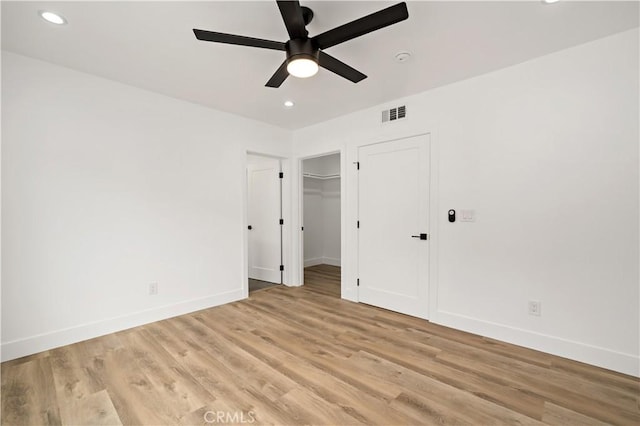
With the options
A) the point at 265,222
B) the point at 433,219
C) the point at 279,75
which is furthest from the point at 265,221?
the point at 279,75

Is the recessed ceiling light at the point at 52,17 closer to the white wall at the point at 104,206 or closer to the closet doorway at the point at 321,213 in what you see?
the white wall at the point at 104,206

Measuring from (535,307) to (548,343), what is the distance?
313mm

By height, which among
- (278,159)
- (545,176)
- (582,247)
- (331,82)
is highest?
(331,82)

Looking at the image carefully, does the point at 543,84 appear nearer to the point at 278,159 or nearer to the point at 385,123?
the point at 385,123

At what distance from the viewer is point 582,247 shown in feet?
7.91

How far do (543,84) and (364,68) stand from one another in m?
1.63

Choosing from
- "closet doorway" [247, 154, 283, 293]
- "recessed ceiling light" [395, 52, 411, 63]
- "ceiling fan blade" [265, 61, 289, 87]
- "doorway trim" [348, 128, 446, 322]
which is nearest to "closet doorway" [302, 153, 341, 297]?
"closet doorway" [247, 154, 283, 293]

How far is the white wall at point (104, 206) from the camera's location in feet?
8.25

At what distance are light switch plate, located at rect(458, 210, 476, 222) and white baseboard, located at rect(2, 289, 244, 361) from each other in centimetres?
321

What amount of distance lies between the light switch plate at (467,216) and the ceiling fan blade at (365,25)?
6.76ft

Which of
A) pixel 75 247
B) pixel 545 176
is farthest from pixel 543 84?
pixel 75 247

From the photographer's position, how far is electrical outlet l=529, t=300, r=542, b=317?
2600mm

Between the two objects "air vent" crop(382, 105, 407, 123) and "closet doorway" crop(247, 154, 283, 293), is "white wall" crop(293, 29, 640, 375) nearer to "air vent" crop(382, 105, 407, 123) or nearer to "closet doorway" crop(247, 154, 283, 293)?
"air vent" crop(382, 105, 407, 123)

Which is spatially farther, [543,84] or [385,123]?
[385,123]
